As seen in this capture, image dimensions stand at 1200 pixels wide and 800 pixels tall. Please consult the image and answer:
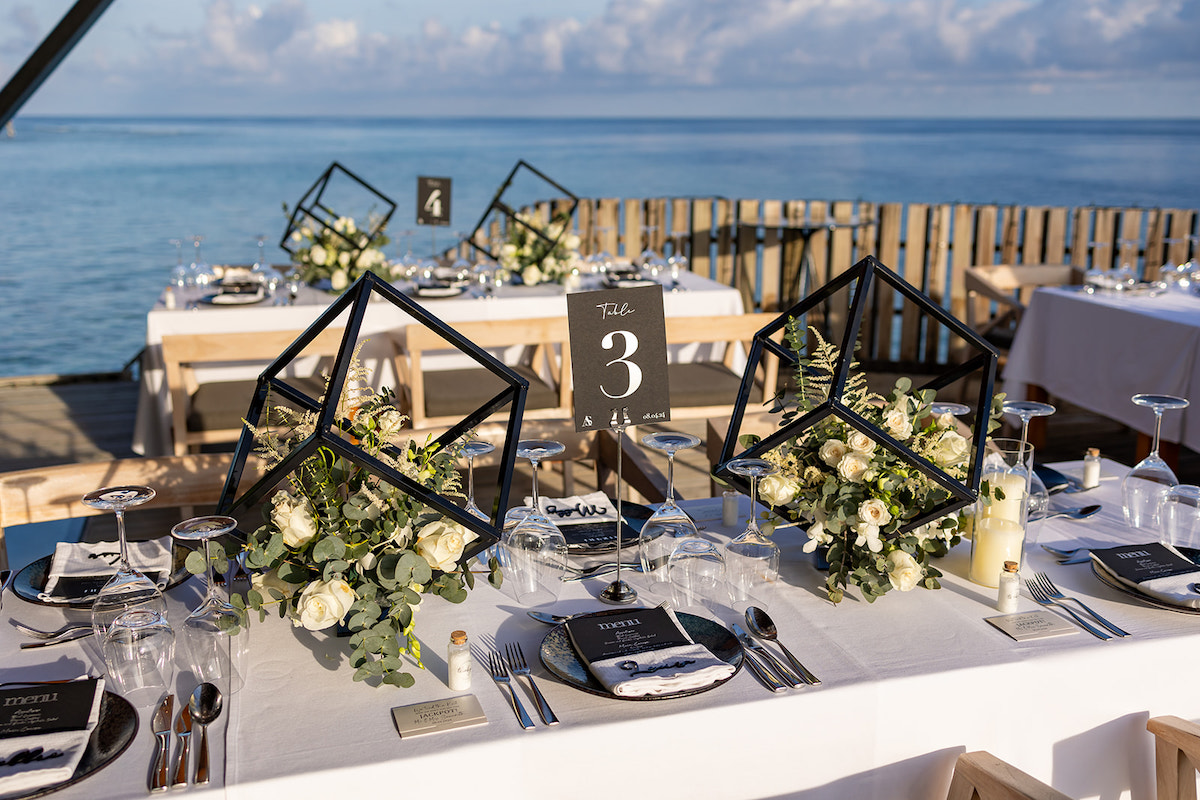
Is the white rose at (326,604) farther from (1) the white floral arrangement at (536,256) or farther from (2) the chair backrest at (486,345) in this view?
(1) the white floral arrangement at (536,256)

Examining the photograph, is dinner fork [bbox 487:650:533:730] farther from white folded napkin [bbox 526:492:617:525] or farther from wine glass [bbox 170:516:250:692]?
white folded napkin [bbox 526:492:617:525]

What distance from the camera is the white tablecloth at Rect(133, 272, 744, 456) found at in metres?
4.37

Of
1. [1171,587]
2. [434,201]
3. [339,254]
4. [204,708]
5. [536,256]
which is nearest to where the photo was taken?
[204,708]

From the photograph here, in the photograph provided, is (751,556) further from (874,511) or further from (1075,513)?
(1075,513)

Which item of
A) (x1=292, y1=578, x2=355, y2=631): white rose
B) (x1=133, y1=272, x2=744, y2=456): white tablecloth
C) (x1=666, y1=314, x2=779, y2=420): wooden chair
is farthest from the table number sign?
(x1=292, y1=578, x2=355, y2=631): white rose

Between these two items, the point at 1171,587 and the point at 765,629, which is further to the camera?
the point at 1171,587

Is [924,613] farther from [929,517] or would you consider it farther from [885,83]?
[885,83]

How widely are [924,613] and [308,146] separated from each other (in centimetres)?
4646

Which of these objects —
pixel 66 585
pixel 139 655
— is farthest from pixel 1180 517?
pixel 66 585

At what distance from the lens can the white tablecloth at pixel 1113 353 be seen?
14.2ft

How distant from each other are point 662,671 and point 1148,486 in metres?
1.27

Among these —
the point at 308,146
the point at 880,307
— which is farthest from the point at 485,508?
the point at 308,146

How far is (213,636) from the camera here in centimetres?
146

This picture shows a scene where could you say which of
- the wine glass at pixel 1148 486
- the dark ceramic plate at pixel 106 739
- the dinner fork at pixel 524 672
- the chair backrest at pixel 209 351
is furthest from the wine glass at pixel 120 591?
the chair backrest at pixel 209 351
